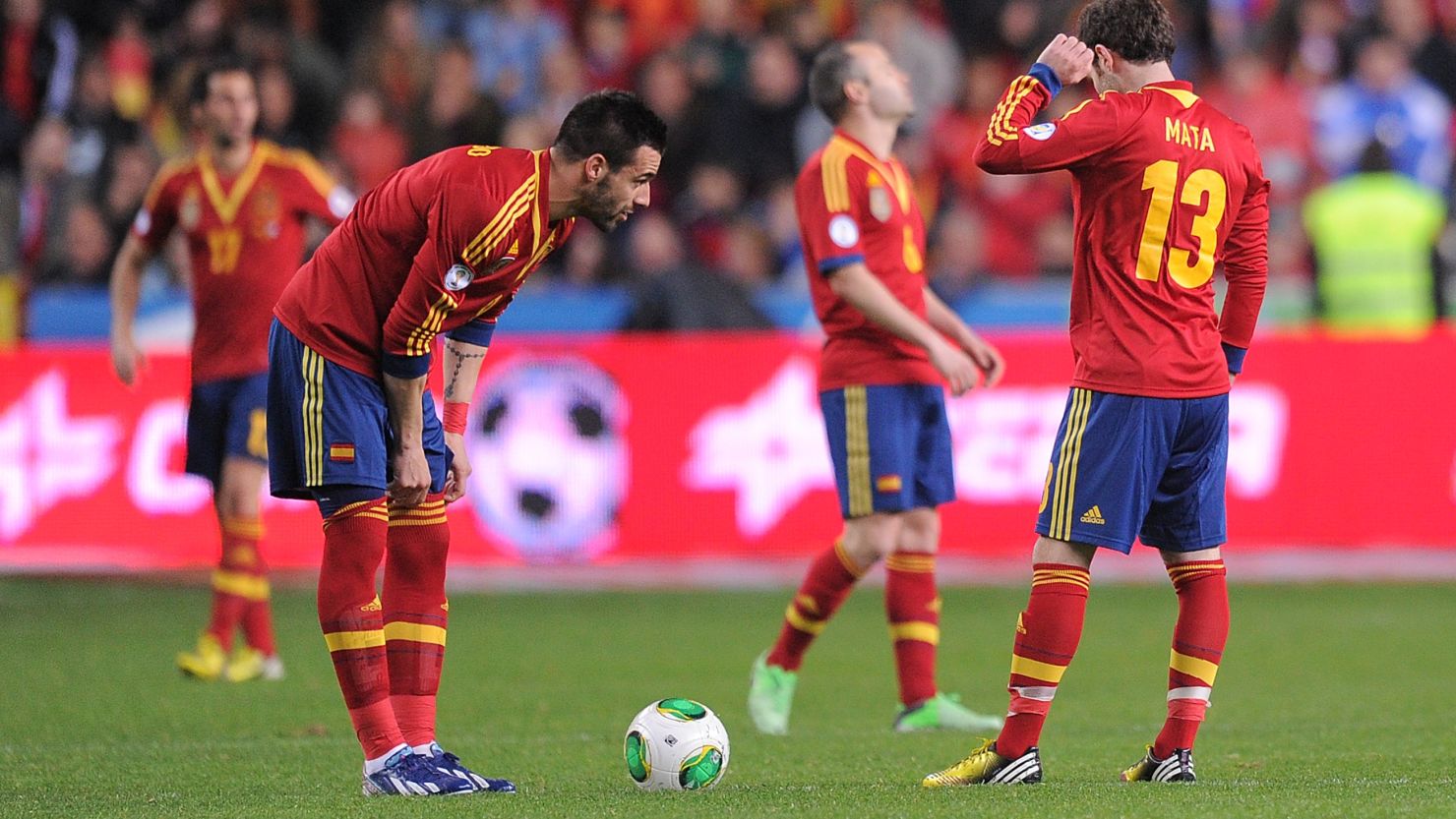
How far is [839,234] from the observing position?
6965mm

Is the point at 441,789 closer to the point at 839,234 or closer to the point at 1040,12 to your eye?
the point at 839,234

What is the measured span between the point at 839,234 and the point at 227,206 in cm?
294

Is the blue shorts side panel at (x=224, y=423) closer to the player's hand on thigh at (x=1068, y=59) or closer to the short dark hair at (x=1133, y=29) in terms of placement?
the player's hand on thigh at (x=1068, y=59)

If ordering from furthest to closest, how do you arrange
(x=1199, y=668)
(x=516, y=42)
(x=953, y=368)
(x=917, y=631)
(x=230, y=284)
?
1. (x=516, y=42)
2. (x=230, y=284)
3. (x=917, y=631)
4. (x=953, y=368)
5. (x=1199, y=668)

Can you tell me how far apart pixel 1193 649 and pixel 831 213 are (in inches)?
85.9

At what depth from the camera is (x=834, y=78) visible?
24.0 ft

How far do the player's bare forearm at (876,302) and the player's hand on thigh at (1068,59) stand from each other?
4.64 ft

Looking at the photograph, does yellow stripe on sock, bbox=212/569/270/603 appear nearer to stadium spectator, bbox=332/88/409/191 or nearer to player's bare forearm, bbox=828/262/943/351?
player's bare forearm, bbox=828/262/943/351

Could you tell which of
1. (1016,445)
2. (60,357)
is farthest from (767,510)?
(60,357)

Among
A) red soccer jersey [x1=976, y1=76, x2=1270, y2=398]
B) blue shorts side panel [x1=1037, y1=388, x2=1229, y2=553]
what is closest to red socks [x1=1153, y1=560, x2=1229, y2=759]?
blue shorts side panel [x1=1037, y1=388, x2=1229, y2=553]

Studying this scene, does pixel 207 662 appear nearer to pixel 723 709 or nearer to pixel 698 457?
pixel 723 709

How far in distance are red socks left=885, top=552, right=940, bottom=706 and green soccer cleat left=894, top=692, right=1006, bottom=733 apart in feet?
0.14

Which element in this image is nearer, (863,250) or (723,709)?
(863,250)

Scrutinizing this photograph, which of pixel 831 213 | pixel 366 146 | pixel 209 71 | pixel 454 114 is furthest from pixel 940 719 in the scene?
pixel 366 146
